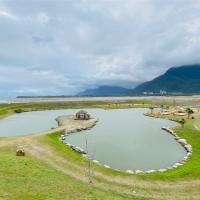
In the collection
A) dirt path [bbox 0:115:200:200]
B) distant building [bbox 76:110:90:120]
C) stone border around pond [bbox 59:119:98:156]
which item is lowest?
dirt path [bbox 0:115:200:200]

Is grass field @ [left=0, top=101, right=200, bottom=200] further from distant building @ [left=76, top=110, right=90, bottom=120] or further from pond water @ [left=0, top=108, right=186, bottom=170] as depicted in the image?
distant building @ [left=76, top=110, right=90, bottom=120]

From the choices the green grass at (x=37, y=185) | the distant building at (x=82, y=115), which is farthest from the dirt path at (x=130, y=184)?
the distant building at (x=82, y=115)

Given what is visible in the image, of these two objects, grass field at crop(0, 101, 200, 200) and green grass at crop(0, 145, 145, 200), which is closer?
green grass at crop(0, 145, 145, 200)

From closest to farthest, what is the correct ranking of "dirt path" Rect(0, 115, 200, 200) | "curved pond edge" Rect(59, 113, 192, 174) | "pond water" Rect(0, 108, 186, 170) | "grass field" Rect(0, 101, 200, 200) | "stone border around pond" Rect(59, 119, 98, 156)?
"grass field" Rect(0, 101, 200, 200) < "dirt path" Rect(0, 115, 200, 200) < "curved pond edge" Rect(59, 113, 192, 174) < "pond water" Rect(0, 108, 186, 170) < "stone border around pond" Rect(59, 119, 98, 156)

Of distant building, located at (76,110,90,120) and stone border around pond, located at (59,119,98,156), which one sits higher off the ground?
distant building, located at (76,110,90,120)

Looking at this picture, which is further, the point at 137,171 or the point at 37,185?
the point at 137,171

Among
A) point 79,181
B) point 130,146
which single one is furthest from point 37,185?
point 130,146

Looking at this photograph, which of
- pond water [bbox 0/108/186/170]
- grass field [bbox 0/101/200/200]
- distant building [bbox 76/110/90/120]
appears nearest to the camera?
grass field [bbox 0/101/200/200]

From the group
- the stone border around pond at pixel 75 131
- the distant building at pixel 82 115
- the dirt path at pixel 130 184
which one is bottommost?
the dirt path at pixel 130 184

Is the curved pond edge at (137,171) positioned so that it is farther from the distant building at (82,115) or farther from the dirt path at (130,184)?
the distant building at (82,115)

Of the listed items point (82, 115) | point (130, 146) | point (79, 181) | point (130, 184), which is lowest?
point (130, 184)

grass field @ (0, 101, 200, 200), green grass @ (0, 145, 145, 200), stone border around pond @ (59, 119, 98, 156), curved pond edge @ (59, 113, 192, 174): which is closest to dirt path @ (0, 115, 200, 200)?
grass field @ (0, 101, 200, 200)

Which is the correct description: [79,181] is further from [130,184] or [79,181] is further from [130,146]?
[130,146]
